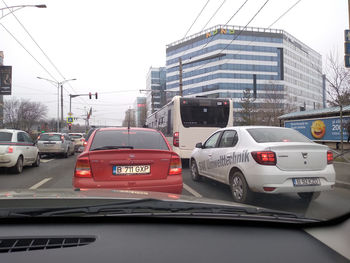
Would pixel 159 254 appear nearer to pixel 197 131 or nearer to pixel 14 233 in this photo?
pixel 14 233

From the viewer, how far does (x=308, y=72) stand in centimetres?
9638

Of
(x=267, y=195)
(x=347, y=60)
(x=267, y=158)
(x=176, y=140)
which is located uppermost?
(x=347, y=60)

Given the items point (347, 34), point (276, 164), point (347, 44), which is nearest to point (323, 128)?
point (347, 44)

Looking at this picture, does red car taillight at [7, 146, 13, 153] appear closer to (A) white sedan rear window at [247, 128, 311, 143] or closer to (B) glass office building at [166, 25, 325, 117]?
(A) white sedan rear window at [247, 128, 311, 143]

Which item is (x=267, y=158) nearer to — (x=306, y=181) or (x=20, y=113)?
(x=306, y=181)

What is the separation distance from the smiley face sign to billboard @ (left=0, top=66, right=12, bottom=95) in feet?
73.4

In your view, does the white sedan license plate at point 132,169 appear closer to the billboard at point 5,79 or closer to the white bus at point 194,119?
the white bus at point 194,119

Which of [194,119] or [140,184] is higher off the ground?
[194,119]

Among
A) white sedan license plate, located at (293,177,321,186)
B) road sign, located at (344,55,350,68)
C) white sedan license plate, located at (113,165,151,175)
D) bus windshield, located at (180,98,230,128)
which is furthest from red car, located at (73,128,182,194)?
road sign, located at (344,55,350,68)

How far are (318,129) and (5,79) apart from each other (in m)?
23.0

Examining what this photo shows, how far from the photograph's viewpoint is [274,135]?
5.20m

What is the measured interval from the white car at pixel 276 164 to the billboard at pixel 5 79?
70.0ft

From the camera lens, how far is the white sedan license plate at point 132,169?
153 inches

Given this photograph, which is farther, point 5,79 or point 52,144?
point 5,79
